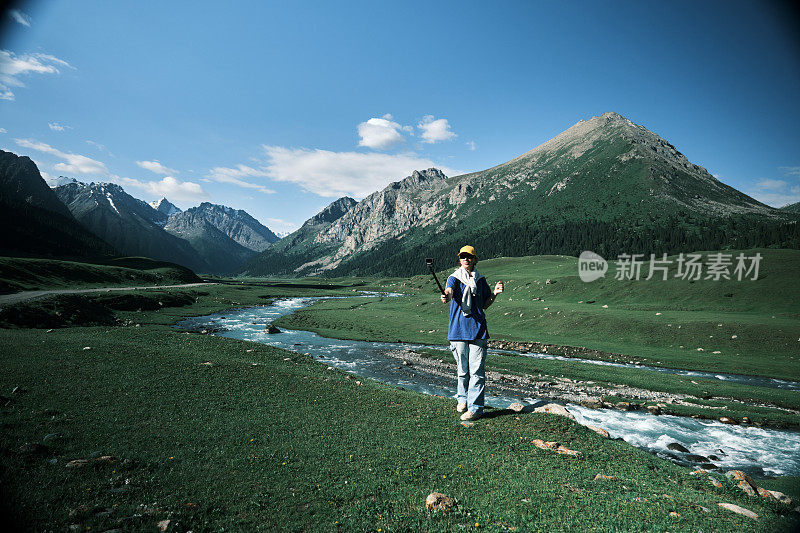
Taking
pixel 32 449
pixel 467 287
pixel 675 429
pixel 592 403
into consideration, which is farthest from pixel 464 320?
pixel 592 403

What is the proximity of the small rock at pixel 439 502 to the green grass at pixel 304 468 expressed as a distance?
0.69 feet

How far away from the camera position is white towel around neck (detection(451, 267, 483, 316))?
1271 cm

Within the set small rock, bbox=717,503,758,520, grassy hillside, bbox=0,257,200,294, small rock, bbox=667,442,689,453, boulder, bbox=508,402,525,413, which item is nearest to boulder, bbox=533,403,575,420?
boulder, bbox=508,402,525,413

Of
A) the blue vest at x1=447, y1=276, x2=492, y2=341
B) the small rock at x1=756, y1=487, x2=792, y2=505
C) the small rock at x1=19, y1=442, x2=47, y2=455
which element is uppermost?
the blue vest at x1=447, y1=276, x2=492, y2=341

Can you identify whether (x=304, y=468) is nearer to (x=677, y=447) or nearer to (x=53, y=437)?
(x=53, y=437)

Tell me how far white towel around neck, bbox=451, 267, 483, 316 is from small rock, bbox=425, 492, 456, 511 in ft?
21.0

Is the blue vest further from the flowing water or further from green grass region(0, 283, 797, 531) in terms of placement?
the flowing water

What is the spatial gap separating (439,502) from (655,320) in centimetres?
5800

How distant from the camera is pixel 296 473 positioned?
9.15m

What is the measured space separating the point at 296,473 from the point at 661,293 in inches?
3243

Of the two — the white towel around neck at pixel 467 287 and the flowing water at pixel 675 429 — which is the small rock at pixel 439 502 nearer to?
the white towel around neck at pixel 467 287

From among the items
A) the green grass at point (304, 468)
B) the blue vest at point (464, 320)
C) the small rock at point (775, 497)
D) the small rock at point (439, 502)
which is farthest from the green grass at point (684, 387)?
the small rock at point (439, 502)

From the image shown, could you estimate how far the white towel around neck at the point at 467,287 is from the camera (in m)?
12.7

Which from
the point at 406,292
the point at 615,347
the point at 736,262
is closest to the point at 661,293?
the point at 736,262
